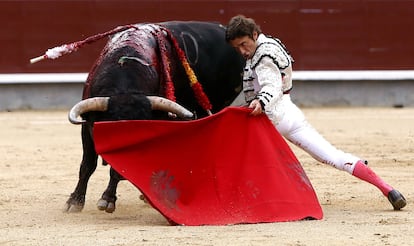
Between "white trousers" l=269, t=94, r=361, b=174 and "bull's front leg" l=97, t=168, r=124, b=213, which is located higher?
"white trousers" l=269, t=94, r=361, b=174

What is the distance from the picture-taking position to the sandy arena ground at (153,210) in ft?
12.1

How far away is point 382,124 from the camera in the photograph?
28.3ft

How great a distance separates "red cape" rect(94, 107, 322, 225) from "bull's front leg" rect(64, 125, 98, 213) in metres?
0.51

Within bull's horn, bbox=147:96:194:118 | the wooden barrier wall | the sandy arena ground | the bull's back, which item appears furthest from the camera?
the wooden barrier wall

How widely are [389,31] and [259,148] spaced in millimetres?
6774

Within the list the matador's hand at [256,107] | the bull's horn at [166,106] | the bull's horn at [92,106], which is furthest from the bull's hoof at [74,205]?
the matador's hand at [256,107]

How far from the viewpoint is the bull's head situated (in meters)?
4.30

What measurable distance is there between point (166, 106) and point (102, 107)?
27 centimetres

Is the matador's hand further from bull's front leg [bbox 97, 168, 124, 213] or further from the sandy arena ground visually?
bull's front leg [bbox 97, 168, 124, 213]

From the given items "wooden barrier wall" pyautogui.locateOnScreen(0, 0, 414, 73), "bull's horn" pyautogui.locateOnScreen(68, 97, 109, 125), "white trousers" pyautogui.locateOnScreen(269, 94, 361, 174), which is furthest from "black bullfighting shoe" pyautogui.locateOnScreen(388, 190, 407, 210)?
"wooden barrier wall" pyautogui.locateOnScreen(0, 0, 414, 73)

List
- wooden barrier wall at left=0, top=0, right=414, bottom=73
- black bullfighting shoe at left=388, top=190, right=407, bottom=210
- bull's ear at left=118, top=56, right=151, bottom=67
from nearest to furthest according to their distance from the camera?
black bullfighting shoe at left=388, top=190, right=407, bottom=210 → bull's ear at left=118, top=56, right=151, bottom=67 → wooden barrier wall at left=0, top=0, right=414, bottom=73

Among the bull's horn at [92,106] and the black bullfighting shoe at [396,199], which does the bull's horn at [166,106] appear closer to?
the bull's horn at [92,106]

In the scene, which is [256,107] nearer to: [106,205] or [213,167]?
[213,167]

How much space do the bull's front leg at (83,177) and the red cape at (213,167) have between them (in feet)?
1.68
